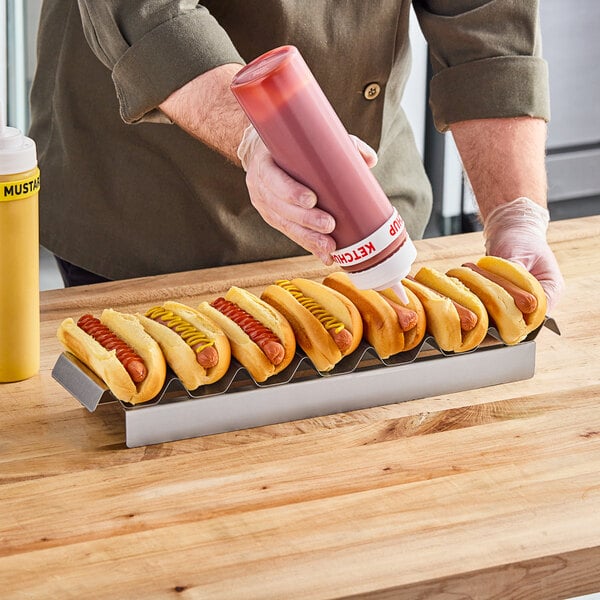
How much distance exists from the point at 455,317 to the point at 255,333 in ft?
0.78

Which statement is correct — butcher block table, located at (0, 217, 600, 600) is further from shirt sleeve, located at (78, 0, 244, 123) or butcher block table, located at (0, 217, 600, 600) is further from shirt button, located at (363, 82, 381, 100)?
shirt button, located at (363, 82, 381, 100)

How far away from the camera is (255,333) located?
1228 mm

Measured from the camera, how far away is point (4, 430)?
121cm

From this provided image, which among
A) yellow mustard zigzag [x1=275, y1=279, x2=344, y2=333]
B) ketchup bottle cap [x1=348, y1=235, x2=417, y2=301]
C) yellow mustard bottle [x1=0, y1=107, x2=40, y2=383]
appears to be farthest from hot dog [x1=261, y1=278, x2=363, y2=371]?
yellow mustard bottle [x1=0, y1=107, x2=40, y2=383]

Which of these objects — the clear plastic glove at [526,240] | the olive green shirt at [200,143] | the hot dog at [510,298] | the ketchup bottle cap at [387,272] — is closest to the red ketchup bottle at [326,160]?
the ketchup bottle cap at [387,272]

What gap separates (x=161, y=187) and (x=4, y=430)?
2.08 feet

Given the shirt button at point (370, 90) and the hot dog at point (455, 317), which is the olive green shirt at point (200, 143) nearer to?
the shirt button at point (370, 90)

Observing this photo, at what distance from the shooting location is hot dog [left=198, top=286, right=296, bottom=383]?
1.20 meters

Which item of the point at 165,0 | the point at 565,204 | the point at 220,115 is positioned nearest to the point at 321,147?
the point at 220,115

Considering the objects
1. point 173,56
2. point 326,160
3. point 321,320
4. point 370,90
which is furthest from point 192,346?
point 370,90

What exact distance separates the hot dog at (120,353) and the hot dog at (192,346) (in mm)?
13

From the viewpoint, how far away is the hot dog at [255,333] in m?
1.20

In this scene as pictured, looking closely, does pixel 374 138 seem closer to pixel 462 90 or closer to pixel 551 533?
pixel 462 90

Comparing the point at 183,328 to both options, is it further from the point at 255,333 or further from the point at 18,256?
the point at 18,256
